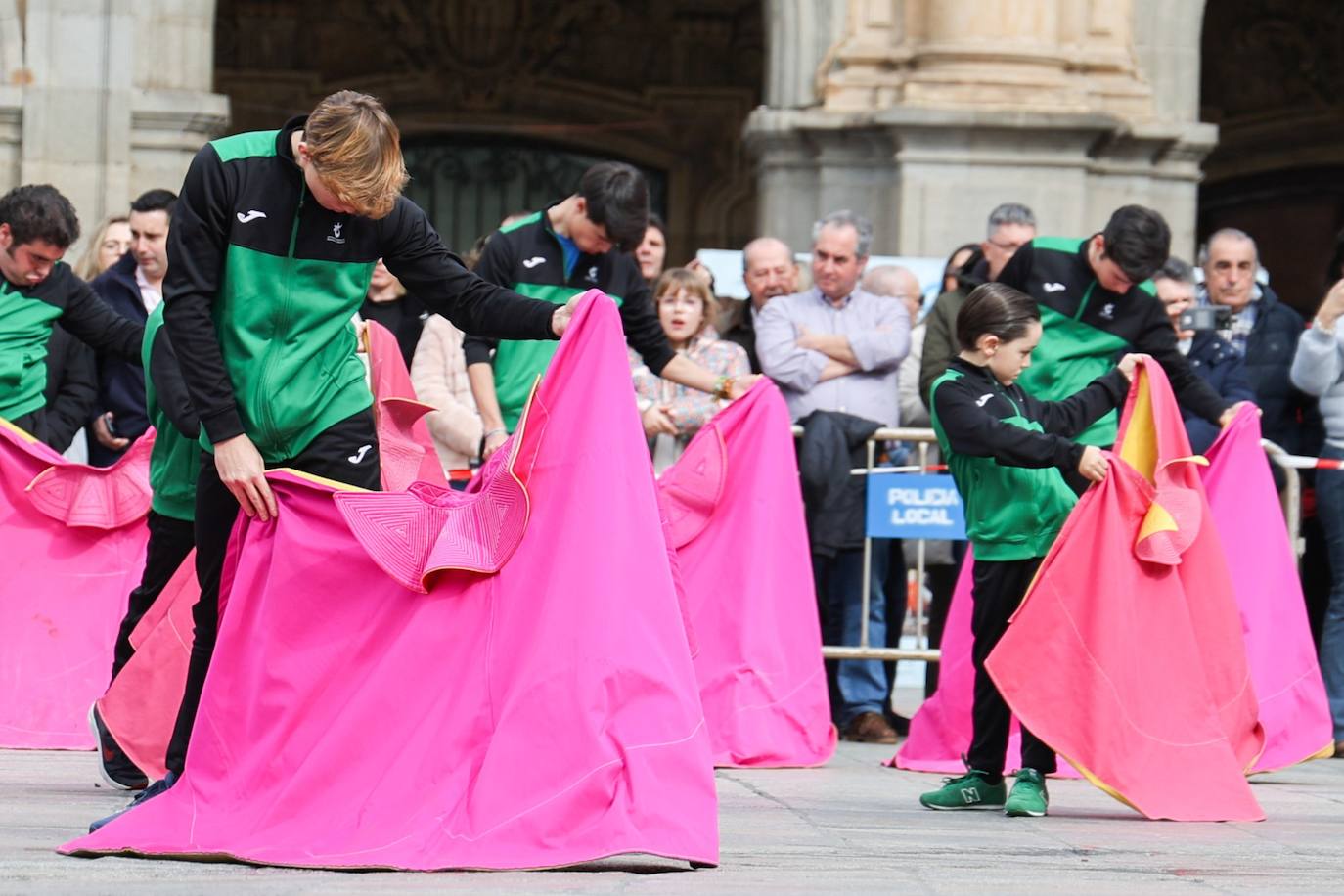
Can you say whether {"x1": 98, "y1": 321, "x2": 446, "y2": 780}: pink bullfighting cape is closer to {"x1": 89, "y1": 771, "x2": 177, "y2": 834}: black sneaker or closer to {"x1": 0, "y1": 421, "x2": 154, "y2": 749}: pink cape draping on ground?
{"x1": 89, "y1": 771, "x2": 177, "y2": 834}: black sneaker

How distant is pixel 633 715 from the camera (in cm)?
566

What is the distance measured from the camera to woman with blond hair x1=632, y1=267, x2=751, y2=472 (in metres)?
9.50

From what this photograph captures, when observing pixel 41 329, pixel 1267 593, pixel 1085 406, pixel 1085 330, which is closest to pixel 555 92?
pixel 41 329

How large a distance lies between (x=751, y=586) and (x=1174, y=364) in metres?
1.60

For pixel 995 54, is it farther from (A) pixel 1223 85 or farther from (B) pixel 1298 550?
(A) pixel 1223 85

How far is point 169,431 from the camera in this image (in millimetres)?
7059

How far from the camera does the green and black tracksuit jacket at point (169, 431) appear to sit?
6797 millimetres

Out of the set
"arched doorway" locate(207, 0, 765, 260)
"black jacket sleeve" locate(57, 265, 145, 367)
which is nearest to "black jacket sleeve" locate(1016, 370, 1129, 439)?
"black jacket sleeve" locate(57, 265, 145, 367)

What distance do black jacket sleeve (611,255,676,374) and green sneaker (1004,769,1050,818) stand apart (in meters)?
1.65

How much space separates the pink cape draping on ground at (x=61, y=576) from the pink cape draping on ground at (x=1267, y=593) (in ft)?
12.0

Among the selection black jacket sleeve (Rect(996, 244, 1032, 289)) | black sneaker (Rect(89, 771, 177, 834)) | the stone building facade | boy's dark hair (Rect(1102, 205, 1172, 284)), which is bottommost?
black sneaker (Rect(89, 771, 177, 834))

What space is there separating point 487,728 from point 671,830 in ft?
1.58

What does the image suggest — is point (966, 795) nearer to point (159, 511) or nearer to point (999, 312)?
point (999, 312)

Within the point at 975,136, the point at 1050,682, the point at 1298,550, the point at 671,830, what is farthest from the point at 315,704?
the point at 975,136
